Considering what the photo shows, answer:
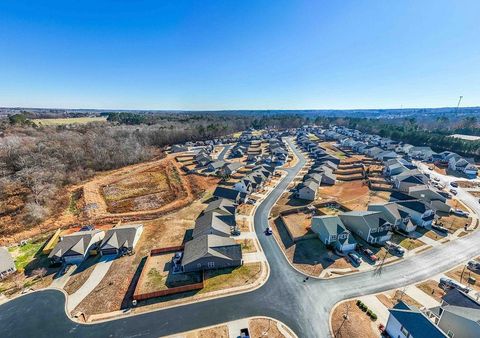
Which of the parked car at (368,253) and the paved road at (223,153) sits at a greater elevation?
the paved road at (223,153)

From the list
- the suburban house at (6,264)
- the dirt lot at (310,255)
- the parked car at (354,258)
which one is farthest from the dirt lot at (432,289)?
the suburban house at (6,264)

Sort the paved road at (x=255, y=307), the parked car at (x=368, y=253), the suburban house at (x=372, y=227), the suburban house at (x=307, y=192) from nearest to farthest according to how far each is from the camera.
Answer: the paved road at (x=255, y=307)
the parked car at (x=368, y=253)
the suburban house at (x=372, y=227)
the suburban house at (x=307, y=192)

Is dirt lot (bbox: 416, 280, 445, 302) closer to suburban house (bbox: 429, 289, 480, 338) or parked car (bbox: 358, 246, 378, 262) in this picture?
suburban house (bbox: 429, 289, 480, 338)

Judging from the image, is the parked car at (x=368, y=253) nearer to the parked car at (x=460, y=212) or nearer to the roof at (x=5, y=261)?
the parked car at (x=460, y=212)

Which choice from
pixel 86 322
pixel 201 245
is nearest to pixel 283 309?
pixel 201 245

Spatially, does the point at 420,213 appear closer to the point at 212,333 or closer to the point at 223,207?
the point at 223,207

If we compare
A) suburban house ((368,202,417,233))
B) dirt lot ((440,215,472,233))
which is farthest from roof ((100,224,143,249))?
dirt lot ((440,215,472,233))

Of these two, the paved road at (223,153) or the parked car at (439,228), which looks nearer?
the parked car at (439,228)

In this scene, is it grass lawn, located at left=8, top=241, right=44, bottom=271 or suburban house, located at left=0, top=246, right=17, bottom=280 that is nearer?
suburban house, located at left=0, top=246, right=17, bottom=280
